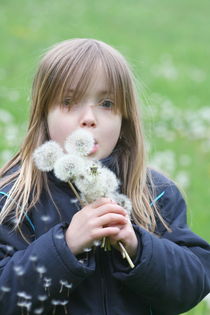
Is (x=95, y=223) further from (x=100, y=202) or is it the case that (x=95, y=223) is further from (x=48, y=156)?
(x=48, y=156)

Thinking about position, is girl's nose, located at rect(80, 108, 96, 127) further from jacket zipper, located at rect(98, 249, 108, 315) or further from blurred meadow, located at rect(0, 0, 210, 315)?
blurred meadow, located at rect(0, 0, 210, 315)

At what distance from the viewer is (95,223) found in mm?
2727

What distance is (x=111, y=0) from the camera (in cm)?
1838

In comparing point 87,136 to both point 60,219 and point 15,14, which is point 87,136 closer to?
point 60,219

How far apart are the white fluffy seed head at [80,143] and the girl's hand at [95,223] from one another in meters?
0.19

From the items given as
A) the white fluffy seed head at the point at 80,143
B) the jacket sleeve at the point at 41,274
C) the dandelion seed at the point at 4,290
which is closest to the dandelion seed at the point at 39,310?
the jacket sleeve at the point at 41,274

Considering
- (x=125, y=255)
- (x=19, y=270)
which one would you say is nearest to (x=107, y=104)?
(x=125, y=255)

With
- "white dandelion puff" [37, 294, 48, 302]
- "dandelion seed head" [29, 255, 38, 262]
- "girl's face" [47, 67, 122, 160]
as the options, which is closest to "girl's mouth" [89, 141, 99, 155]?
"girl's face" [47, 67, 122, 160]

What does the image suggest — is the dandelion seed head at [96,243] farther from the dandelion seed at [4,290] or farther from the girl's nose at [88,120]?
the girl's nose at [88,120]

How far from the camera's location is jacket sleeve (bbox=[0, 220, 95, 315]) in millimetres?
2773

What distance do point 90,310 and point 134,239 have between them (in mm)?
336

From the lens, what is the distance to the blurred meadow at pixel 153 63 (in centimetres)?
624

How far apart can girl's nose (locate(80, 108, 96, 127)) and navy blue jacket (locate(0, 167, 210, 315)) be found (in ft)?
0.90

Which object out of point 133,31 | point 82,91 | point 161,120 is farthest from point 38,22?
point 82,91
